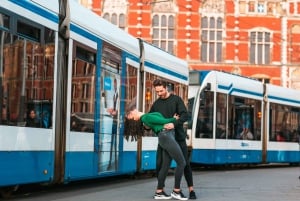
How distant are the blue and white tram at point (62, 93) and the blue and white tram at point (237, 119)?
18.7 ft

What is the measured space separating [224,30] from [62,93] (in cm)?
4029

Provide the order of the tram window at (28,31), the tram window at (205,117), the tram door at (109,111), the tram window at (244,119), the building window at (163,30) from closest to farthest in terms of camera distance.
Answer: the tram window at (28,31)
the tram door at (109,111)
the tram window at (205,117)
the tram window at (244,119)
the building window at (163,30)

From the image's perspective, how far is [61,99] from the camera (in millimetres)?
8977

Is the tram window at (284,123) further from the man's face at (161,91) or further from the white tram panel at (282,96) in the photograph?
the man's face at (161,91)

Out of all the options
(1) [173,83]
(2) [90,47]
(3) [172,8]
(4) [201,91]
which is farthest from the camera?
(3) [172,8]

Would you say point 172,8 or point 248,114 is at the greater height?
point 172,8

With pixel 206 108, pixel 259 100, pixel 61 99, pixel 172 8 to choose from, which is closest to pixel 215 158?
pixel 206 108

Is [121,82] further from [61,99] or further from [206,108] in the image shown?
[206,108]

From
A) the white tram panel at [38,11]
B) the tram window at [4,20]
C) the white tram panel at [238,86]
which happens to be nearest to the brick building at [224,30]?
the white tram panel at [238,86]

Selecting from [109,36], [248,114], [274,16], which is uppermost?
[274,16]

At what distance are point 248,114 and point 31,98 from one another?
40.9 feet

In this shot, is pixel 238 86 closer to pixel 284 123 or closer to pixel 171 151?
pixel 284 123

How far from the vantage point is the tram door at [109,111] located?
1053cm

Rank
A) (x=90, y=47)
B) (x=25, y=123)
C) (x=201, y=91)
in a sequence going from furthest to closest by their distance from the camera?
(x=201, y=91)
(x=90, y=47)
(x=25, y=123)
